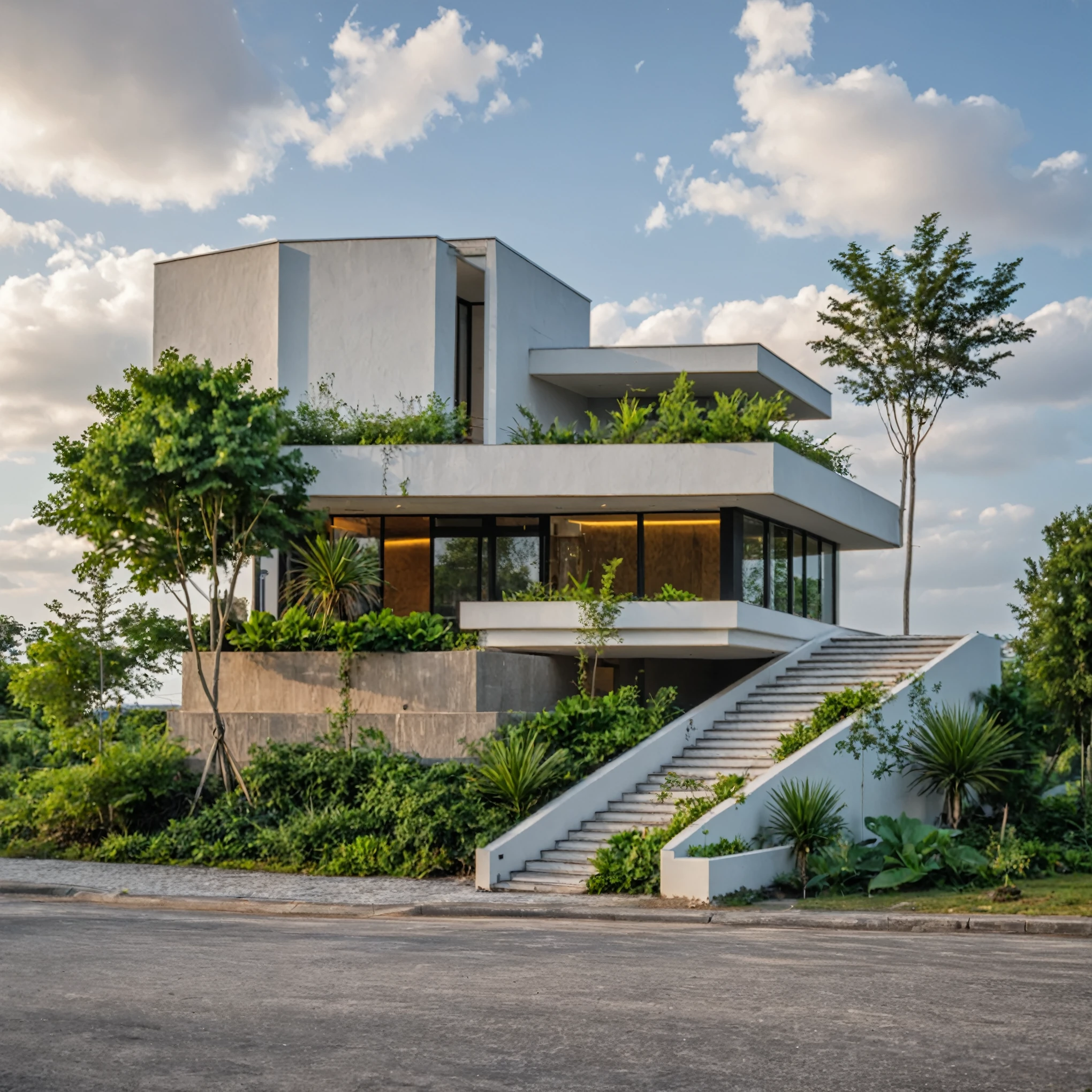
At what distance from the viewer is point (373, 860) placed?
18.2 m

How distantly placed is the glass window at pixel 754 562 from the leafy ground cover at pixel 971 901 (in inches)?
366

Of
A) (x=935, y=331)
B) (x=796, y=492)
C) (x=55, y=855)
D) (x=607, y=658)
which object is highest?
(x=935, y=331)

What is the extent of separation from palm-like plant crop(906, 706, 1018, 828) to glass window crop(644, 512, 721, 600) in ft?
16.2

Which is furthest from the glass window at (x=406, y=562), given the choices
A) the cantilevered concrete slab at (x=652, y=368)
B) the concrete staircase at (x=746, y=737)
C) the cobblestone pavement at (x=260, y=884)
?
the cobblestone pavement at (x=260, y=884)

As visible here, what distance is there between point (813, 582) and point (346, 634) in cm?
1171

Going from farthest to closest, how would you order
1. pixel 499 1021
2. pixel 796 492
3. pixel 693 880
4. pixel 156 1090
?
1. pixel 796 492
2. pixel 693 880
3. pixel 499 1021
4. pixel 156 1090

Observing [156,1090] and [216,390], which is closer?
[156,1090]

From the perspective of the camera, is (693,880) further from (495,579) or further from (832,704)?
(495,579)

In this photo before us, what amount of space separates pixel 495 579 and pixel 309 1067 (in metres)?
19.6

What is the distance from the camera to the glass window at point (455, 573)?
2622cm

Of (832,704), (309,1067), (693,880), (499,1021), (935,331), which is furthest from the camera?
(935,331)

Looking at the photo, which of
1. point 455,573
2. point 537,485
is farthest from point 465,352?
point 537,485

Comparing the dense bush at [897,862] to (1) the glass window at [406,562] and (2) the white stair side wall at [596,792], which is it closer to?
(2) the white stair side wall at [596,792]

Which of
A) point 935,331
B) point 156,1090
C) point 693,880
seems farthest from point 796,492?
point 156,1090
